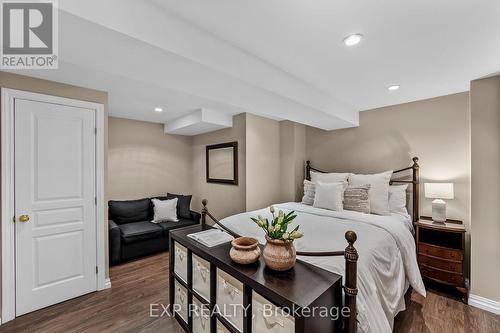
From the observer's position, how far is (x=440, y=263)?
2498 mm

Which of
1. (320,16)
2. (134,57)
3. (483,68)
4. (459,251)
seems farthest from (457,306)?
(134,57)

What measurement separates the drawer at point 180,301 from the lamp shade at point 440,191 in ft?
10.0

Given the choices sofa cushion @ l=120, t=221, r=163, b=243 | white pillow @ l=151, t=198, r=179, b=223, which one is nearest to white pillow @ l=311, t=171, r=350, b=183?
white pillow @ l=151, t=198, r=179, b=223

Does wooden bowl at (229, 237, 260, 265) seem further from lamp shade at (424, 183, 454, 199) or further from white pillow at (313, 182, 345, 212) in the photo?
lamp shade at (424, 183, 454, 199)

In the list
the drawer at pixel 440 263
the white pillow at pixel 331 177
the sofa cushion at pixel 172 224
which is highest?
the white pillow at pixel 331 177

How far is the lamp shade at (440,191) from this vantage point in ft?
8.45

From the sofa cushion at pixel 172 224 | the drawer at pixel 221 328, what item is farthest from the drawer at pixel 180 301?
the sofa cushion at pixel 172 224

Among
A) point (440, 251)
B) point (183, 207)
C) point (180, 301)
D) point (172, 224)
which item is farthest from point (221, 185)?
point (440, 251)

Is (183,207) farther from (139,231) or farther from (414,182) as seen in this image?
(414,182)

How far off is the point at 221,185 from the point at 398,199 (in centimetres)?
292

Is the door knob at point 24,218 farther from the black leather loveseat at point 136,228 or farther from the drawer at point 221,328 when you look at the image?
the drawer at point 221,328

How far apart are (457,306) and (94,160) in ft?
14.3

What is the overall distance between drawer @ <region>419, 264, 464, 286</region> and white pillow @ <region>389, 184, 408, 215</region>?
69 centimetres

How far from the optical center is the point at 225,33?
155cm
